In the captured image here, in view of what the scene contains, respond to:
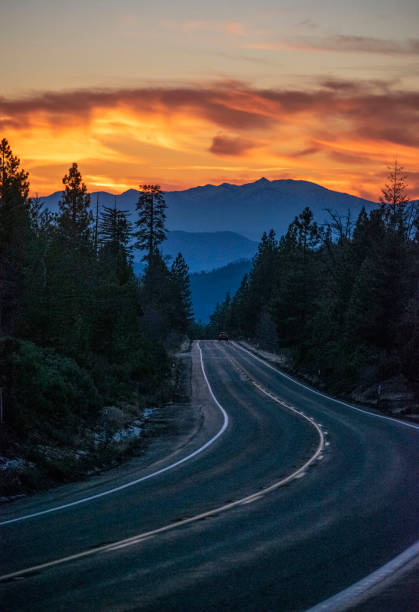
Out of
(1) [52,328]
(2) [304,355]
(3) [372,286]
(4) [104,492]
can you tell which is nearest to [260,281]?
(2) [304,355]

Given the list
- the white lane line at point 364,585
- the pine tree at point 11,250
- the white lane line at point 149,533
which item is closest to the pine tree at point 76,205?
the pine tree at point 11,250

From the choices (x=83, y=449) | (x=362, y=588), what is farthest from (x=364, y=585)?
(x=83, y=449)

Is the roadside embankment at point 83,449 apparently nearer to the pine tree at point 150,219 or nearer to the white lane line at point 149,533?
the white lane line at point 149,533

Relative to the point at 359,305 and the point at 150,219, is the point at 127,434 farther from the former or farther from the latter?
the point at 150,219

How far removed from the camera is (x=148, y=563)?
7660 millimetres

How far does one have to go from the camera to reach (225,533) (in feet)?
30.1

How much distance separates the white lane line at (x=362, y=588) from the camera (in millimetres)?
6094

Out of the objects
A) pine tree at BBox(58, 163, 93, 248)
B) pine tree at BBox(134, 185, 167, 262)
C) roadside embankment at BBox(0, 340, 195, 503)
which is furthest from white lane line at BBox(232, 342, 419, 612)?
pine tree at BBox(134, 185, 167, 262)

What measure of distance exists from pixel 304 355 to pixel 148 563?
176 feet

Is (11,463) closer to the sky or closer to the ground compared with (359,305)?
closer to the ground

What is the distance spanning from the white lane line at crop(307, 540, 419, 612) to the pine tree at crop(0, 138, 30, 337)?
19979 millimetres

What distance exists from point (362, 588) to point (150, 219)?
80581 millimetres

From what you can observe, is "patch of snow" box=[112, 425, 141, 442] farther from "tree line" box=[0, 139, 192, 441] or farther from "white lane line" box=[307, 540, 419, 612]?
"white lane line" box=[307, 540, 419, 612]

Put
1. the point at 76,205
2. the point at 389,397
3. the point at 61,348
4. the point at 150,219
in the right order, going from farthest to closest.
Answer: the point at 150,219, the point at 76,205, the point at 389,397, the point at 61,348
